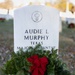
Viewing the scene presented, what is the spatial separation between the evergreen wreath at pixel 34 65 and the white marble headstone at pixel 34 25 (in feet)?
3.17

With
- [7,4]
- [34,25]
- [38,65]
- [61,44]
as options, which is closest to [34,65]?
[38,65]

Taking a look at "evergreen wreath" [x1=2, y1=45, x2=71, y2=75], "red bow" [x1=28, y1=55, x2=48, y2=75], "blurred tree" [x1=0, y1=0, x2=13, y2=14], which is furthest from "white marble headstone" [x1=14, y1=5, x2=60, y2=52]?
"blurred tree" [x1=0, y1=0, x2=13, y2=14]

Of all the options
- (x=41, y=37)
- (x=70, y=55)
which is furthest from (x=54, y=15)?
(x=70, y=55)

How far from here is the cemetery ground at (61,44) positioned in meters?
7.06

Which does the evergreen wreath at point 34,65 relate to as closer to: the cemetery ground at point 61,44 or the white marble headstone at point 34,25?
the white marble headstone at point 34,25

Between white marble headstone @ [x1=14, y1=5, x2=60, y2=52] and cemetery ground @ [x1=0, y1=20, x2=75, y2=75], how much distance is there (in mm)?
1994

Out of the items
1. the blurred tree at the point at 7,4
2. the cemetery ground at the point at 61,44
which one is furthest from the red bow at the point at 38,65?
the blurred tree at the point at 7,4

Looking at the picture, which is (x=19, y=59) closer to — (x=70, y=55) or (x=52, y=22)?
(x=52, y=22)

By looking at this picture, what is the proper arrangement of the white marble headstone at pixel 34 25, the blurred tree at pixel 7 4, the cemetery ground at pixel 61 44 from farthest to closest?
the blurred tree at pixel 7 4 → the cemetery ground at pixel 61 44 → the white marble headstone at pixel 34 25

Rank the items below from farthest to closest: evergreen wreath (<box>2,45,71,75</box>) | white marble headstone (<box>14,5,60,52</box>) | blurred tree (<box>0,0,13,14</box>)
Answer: blurred tree (<box>0,0,13,14</box>)
white marble headstone (<box>14,5,60,52</box>)
evergreen wreath (<box>2,45,71,75</box>)

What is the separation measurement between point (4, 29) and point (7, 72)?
8480mm

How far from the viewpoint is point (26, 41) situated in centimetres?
419

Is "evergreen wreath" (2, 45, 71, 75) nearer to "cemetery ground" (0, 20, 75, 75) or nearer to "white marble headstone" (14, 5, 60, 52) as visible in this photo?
"white marble headstone" (14, 5, 60, 52)

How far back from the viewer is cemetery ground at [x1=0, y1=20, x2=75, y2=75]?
7.06 m
